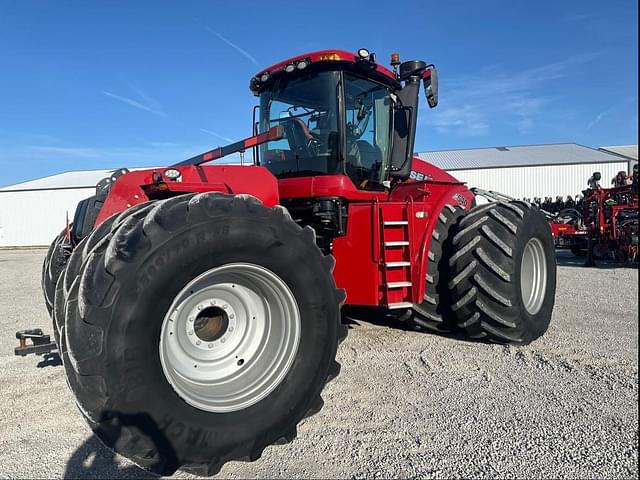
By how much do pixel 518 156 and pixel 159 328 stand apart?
33290mm

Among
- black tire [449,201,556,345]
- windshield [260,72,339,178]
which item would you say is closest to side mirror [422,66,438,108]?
windshield [260,72,339,178]

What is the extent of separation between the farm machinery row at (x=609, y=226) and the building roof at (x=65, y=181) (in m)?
29.2

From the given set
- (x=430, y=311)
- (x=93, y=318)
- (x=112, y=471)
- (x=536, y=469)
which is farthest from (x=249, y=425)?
(x=430, y=311)

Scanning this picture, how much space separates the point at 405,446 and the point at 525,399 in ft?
3.74

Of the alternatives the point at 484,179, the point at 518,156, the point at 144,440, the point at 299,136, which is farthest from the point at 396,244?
the point at 518,156

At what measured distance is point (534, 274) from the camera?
16.6ft

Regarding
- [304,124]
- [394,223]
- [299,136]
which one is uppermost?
[304,124]

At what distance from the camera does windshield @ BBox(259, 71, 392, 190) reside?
4195mm

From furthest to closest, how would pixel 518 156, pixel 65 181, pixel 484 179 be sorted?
pixel 65 181 < pixel 518 156 < pixel 484 179

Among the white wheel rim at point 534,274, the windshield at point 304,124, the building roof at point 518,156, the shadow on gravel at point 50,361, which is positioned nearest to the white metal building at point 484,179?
the building roof at point 518,156

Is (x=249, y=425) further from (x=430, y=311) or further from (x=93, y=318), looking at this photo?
(x=430, y=311)

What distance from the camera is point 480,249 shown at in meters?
4.21

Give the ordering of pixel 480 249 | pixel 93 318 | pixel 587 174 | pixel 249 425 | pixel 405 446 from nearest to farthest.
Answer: pixel 93 318
pixel 249 425
pixel 405 446
pixel 480 249
pixel 587 174

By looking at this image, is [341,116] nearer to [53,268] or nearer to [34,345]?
[53,268]
